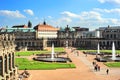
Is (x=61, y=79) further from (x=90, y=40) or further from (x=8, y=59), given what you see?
(x=90, y=40)

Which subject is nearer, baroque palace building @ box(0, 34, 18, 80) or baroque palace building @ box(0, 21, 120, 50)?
baroque palace building @ box(0, 34, 18, 80)

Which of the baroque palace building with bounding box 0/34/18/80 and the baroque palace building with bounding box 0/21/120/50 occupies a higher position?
the baroque palace building with bounding box 0/21/120/50

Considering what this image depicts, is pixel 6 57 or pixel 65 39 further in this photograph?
pixel 65 39

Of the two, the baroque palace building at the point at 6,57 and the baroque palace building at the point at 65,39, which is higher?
the baroque palace building at the point at 65,39

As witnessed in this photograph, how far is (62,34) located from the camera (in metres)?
181

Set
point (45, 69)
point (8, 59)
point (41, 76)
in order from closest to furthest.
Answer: point (8, 59)
point (41, 76)
point (45, 69)

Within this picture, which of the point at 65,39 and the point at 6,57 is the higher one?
Result: the point at 65,39

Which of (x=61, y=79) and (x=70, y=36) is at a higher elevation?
(x=70, y=36)

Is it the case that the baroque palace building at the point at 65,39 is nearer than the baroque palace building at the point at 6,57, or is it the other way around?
the baroque palace building at the point at 6,57

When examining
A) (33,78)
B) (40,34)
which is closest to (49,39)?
Answer: (40,34)

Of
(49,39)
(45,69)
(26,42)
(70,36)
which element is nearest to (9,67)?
(45,69)

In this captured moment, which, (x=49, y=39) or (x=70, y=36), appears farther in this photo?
(x=70, y=36)

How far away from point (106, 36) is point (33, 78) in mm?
127205

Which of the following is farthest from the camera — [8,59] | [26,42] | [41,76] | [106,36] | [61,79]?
[106,36]
